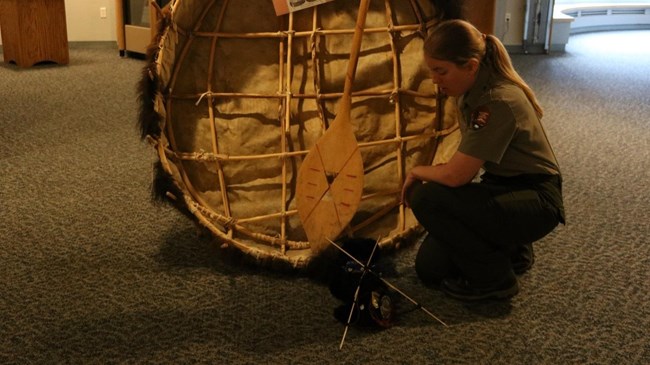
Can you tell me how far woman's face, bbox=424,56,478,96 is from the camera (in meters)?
1.62

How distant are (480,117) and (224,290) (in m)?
0.73

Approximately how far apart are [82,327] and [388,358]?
67 centimetres

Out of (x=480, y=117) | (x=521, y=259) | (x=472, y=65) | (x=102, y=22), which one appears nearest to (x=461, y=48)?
(x=472, y=65)

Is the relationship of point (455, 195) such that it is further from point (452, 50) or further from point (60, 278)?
point (60, 278)

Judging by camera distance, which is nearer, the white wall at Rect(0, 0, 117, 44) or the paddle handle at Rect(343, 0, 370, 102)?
the paddle handle at Rect(343, 0, 370, 102)

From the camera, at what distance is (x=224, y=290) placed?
1808mm

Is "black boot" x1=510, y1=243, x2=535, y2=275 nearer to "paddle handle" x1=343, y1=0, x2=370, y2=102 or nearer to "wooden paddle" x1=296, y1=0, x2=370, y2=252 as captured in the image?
"wooden paddle" x1=296, y1=0, x2=370, y2=252

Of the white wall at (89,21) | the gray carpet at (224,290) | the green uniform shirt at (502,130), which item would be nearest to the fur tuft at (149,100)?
the gray carpet at (224,290)

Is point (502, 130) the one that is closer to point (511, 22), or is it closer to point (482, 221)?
point (482, 221)

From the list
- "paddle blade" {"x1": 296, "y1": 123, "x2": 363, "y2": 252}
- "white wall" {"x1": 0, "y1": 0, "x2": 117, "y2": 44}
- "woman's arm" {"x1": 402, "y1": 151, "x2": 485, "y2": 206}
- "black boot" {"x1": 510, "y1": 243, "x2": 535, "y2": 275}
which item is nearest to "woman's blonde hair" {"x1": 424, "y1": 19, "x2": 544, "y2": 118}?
"woman's arm" {"x1": 402, "y1": 151, "x2": 485, "y2": 206}

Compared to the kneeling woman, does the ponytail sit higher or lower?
higher

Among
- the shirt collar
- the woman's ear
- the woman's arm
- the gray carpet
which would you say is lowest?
the gray carpet

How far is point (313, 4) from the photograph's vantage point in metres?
2.09

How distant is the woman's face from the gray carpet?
0.50 meters
